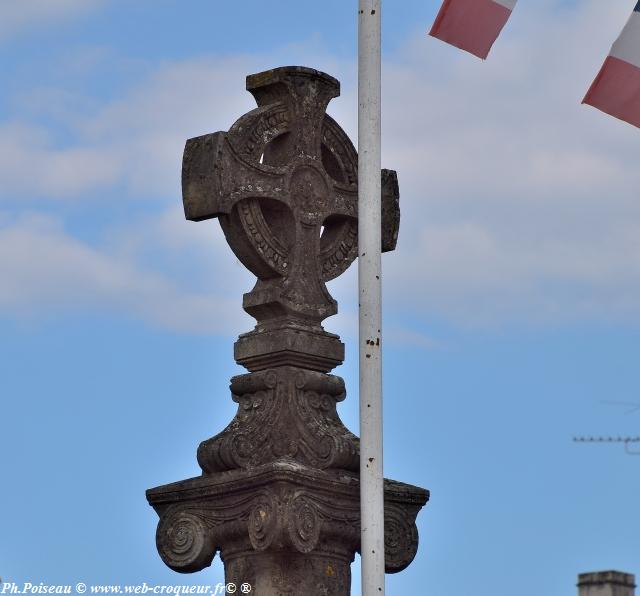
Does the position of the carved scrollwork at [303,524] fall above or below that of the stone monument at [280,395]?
below

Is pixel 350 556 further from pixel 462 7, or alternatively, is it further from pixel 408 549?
pixel 462 7

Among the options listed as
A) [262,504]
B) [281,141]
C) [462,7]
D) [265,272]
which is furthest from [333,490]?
[462,7]

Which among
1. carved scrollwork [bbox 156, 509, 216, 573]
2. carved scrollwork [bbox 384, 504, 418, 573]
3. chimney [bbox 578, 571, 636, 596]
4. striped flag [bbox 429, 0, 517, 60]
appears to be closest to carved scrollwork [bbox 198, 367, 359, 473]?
carved scrollwork [bbox 156, 509, 216, 573]

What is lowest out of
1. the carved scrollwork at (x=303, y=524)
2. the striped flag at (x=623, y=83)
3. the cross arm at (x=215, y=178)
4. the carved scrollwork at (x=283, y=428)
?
the carved scrollwork at (x=303, y=524)

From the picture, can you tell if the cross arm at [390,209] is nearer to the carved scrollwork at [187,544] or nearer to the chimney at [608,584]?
the carved scrollwork at [187,544]

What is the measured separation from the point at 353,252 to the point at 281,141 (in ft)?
2.82

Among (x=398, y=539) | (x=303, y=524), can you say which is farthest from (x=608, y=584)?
(x=303, y=524)

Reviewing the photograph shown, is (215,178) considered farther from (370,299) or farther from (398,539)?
(398,539)

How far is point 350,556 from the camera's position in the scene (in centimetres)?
1266

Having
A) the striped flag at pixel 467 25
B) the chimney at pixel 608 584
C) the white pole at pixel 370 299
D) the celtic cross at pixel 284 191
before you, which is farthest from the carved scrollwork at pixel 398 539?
the chimney at pixel 608 584

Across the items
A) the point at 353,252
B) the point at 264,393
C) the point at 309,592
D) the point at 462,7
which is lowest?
the point at 309,592

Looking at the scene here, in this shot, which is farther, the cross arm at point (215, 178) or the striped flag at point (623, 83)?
the striped flag at point (623, 83)

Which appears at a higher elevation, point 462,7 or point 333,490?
point 462,7

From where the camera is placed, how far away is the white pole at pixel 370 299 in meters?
11.9
